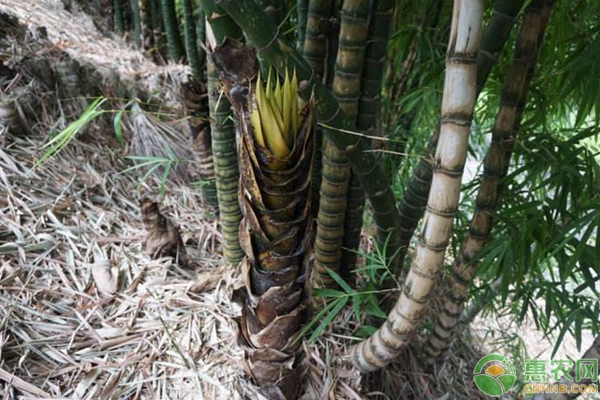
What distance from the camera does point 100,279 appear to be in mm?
1051

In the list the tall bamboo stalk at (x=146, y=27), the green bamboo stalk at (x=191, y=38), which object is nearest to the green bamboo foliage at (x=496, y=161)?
the green bamboo stalk at (x=191, y=38)

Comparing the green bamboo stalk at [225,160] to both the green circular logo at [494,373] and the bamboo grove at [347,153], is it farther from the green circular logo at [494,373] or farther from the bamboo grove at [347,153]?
the green circular logo at [494,373]

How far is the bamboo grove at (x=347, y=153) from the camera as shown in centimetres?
57

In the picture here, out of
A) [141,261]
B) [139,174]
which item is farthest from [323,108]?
[139,174]

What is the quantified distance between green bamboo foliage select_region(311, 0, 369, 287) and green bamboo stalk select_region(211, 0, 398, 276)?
39mm

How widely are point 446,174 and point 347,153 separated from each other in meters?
0.18

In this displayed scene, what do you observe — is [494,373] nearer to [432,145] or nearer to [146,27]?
[432,145]

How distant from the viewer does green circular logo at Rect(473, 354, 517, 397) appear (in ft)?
2.92

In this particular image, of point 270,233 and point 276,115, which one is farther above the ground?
point 276,115

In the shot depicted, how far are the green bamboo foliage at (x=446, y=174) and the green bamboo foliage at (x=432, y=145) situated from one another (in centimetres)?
Result: 4

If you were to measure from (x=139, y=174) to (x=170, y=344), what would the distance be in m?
0.66

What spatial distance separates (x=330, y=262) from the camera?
99 centimetres

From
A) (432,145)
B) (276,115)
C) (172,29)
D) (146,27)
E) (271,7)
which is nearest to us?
(276,115)

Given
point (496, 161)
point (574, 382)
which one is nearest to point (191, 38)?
point (496, 161)
